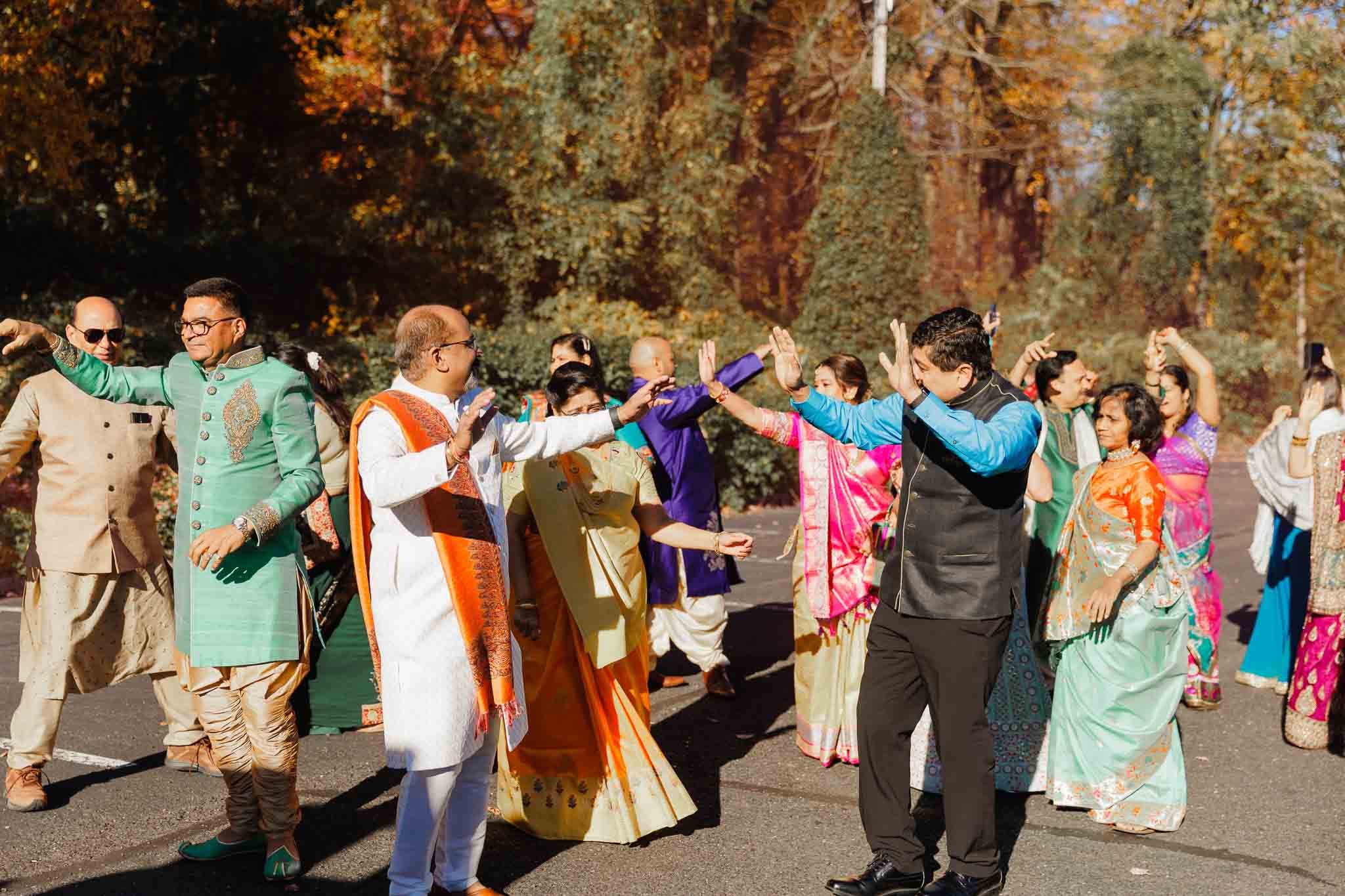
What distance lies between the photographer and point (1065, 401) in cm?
729

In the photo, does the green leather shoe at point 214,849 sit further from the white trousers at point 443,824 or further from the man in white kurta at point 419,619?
the man in white kurta at point 419,619

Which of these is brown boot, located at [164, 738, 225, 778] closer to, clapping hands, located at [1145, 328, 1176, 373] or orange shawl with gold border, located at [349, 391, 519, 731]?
orange shawl with gold border, located at [349, 391, 519, 731]

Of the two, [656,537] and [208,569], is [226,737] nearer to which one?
[208,569]

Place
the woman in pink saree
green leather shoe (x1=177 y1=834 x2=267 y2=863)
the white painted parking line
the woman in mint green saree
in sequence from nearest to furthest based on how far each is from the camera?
green leather shoe (x1=177 y1=834 x2=267 y2=863), the woman in mint green saree, the white painted parking line, the woman in pink saree

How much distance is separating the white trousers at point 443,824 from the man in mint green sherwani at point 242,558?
0.65 metres

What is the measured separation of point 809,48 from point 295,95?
1167cm

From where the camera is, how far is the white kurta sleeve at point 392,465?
3.78 m

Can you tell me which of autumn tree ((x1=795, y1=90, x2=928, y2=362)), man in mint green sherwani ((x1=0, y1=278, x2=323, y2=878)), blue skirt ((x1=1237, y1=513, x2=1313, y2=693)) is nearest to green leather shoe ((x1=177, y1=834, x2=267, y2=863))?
man in mint green sherwani ((x1=0, y1=278, x2=323, y2=878))

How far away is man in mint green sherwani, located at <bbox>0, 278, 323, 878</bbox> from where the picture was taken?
4617mm

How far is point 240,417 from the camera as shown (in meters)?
4.68

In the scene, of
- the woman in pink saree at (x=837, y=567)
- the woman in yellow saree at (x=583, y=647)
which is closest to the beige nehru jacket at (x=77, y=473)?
the woman in yellow saree at (x=583, y=647)

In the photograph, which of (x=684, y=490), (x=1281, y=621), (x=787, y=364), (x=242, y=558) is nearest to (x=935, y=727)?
(x=787, y=364)

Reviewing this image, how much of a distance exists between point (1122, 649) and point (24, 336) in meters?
4.35

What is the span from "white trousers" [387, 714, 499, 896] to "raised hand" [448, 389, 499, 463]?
3.28 ft
